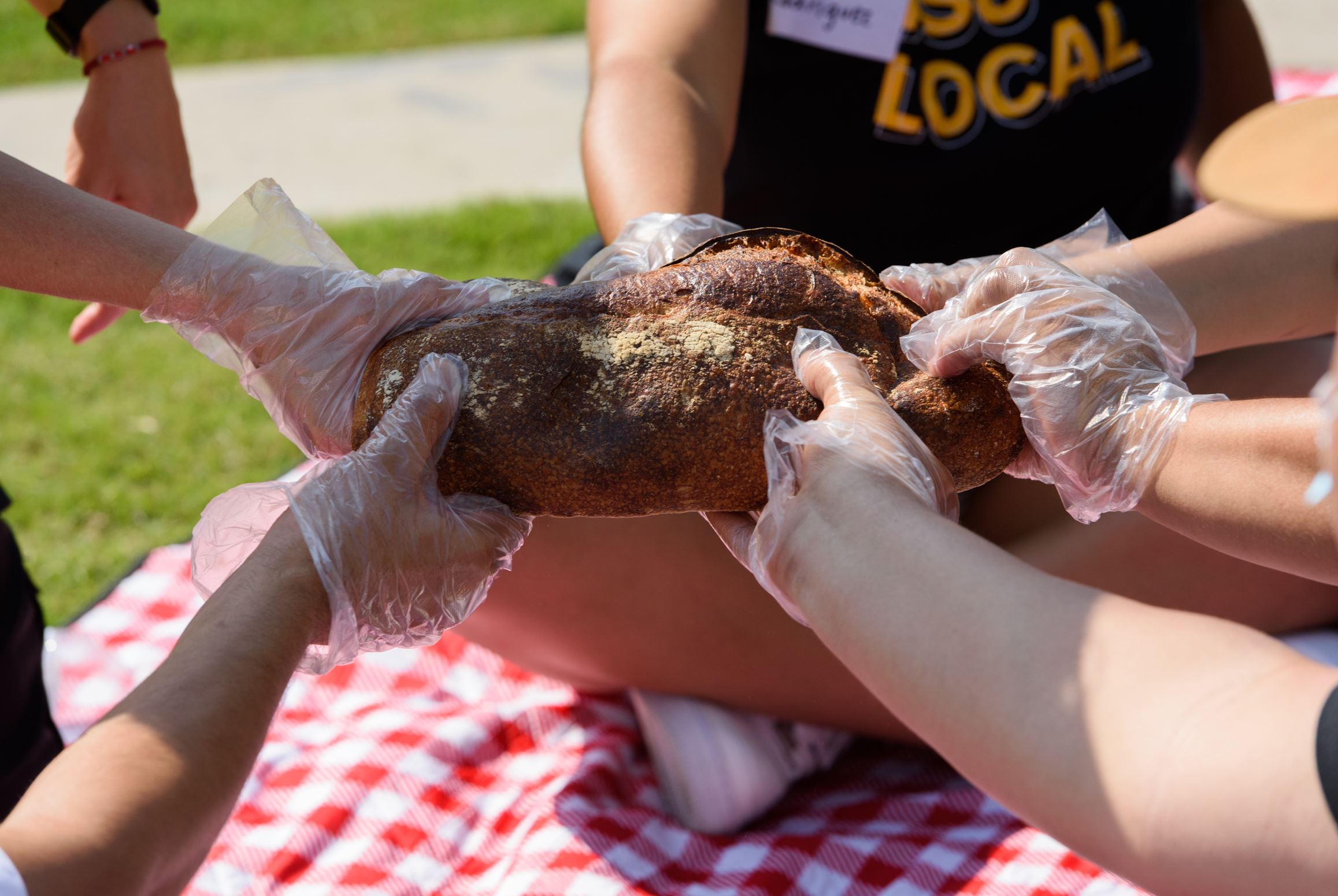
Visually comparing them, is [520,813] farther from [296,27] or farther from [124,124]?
[296,27]

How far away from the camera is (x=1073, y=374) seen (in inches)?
54.9

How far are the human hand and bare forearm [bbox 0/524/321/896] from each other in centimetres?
114

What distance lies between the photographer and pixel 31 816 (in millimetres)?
932

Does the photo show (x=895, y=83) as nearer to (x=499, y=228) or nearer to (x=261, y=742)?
(x=261, y=742)

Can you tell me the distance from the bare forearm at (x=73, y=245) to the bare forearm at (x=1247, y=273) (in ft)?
5.00

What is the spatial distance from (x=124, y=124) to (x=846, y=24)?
1.39 metres

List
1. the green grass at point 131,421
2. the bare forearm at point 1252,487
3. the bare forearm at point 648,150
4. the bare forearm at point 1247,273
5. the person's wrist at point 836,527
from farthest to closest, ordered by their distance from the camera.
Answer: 1. the green grass at point 131,421
2. the bare forearm at point 648,150
3. the bare forearm at point 1247,273
4. the bare forearm at point 1252,487
5. the person's wrist at point 836,527

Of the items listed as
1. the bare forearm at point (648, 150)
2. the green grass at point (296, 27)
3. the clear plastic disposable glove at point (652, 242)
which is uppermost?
the bare forearm at point (648, 150)

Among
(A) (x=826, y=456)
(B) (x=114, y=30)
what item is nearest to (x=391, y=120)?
(B) (x=114, y=30)

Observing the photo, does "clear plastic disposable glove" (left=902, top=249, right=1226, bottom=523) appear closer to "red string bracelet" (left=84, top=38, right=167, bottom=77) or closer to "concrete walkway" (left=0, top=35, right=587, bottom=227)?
"red string bracelet" (left=84, top=38, right=167, bottom=77)

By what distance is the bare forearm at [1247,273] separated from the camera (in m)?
1.70

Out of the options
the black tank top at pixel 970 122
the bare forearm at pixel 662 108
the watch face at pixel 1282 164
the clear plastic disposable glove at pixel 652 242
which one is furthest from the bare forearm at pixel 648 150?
the watch face at pixel 1282 164

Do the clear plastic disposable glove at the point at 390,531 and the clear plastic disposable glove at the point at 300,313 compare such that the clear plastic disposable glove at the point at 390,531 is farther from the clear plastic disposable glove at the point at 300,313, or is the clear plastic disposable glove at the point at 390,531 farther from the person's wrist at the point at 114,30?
the person's wrist at the point at 114,30

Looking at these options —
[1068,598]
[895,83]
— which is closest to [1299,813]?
[1068,598]
